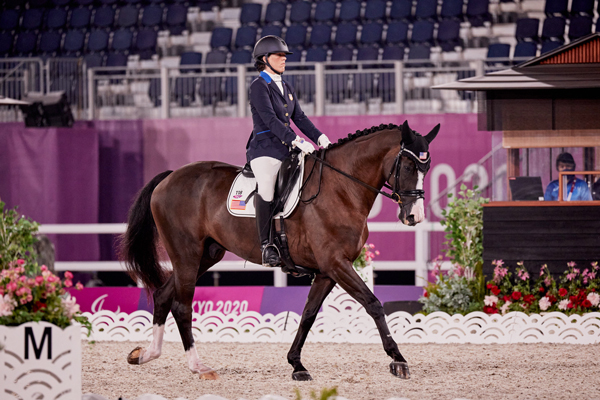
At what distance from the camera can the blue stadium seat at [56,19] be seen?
48.1 ft

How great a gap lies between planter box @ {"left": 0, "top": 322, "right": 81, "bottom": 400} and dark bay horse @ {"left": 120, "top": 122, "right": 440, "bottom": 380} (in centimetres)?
155

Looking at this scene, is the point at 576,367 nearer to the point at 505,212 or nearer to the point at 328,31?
the point at 505,212

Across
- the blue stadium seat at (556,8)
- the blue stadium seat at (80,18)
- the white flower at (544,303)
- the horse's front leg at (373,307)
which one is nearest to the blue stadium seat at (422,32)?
the blue stadium seat at (556,8)

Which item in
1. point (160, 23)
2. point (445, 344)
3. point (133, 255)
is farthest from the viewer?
point (160, 23)

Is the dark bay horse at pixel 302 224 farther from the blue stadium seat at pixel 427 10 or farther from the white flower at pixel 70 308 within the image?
the blue stadium seat at pixel 427 10

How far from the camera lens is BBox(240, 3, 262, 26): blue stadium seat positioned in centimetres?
1459

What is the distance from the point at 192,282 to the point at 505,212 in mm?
3035

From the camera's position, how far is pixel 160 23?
14.7m

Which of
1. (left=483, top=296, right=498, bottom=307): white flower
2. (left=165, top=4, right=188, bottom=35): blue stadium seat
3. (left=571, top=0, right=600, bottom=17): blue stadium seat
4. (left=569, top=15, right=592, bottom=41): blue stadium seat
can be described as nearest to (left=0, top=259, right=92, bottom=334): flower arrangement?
(left=483, top=296, right=498, bottom=307): white flower

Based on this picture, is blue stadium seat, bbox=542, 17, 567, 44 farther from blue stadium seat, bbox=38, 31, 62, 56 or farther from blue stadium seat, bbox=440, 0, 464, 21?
blue stadium seat, bbox=38, 31, 62, 56

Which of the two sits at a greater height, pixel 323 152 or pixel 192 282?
pixel 323 152

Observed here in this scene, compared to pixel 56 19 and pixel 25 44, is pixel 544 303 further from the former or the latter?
pixel 56 19

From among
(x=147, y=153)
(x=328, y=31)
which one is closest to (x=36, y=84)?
(x=147, y=153)

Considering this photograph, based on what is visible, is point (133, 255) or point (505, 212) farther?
point (505, 212)
